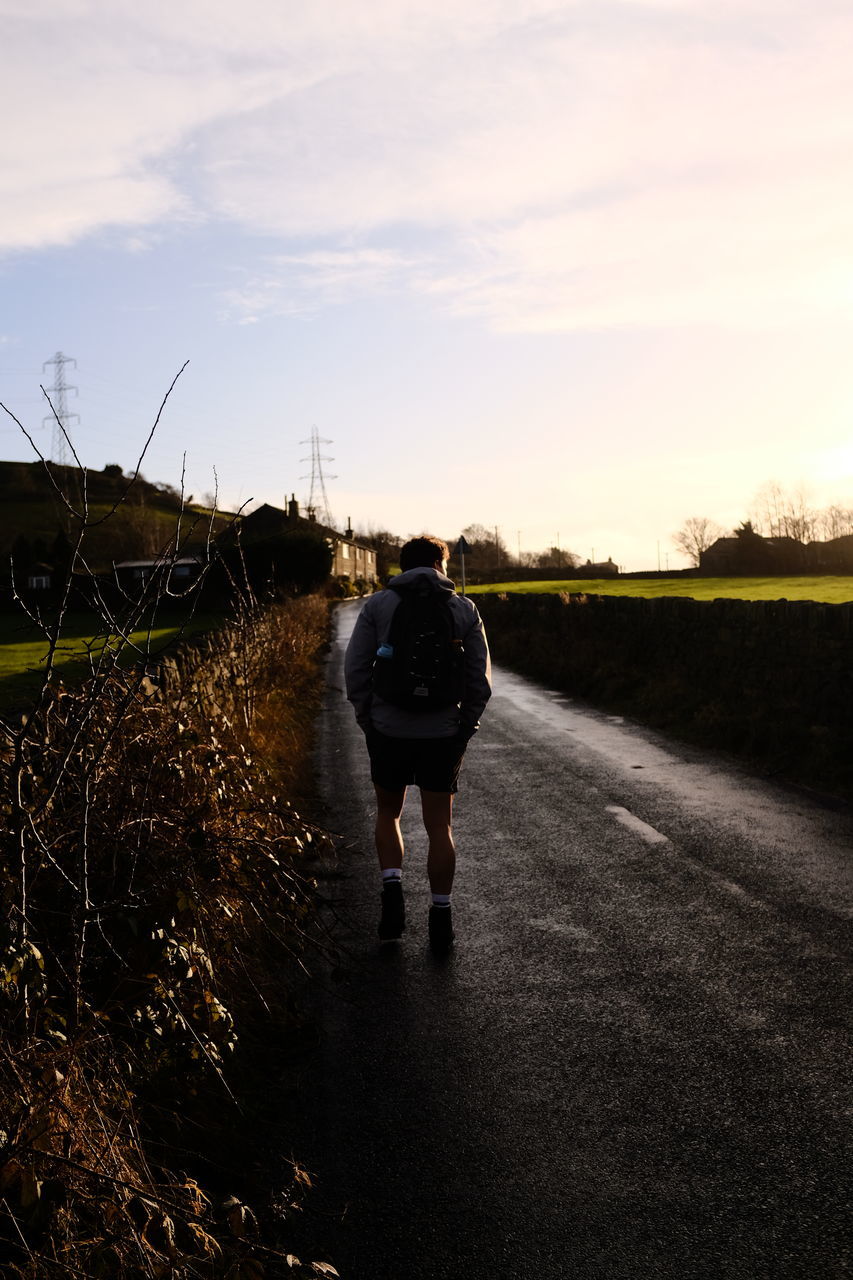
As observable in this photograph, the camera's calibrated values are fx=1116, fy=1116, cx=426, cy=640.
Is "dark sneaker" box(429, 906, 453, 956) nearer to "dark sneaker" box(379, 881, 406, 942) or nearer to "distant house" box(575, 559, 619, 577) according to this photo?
"dark sneaker" box(379, 881, 406, 942)

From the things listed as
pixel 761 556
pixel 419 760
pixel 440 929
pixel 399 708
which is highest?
pixel 761 556

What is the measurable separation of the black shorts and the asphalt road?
2.85 ft

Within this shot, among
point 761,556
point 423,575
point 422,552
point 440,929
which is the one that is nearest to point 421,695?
point 423,575

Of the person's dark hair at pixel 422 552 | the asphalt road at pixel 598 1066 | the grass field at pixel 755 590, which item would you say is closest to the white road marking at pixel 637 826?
the asphalt road at pixel 598 1066

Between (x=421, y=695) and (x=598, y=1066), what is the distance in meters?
2.00

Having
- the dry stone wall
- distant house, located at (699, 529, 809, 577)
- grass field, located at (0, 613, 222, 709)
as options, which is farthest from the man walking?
distant house, located at (699, 529, 809, 577)

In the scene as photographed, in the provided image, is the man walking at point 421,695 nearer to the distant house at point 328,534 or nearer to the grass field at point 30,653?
the grass field at point 30,653

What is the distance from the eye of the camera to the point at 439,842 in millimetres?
5836

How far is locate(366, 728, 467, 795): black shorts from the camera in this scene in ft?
18.7

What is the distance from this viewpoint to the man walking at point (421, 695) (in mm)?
5602

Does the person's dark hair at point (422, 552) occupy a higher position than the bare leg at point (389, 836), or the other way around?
the person's dark hair at point (422, 552)

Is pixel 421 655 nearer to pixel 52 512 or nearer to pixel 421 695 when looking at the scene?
pixel 421 695

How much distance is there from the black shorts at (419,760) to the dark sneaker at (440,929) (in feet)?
2.07

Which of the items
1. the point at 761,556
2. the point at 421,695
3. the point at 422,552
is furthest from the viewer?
the point at 761,556
